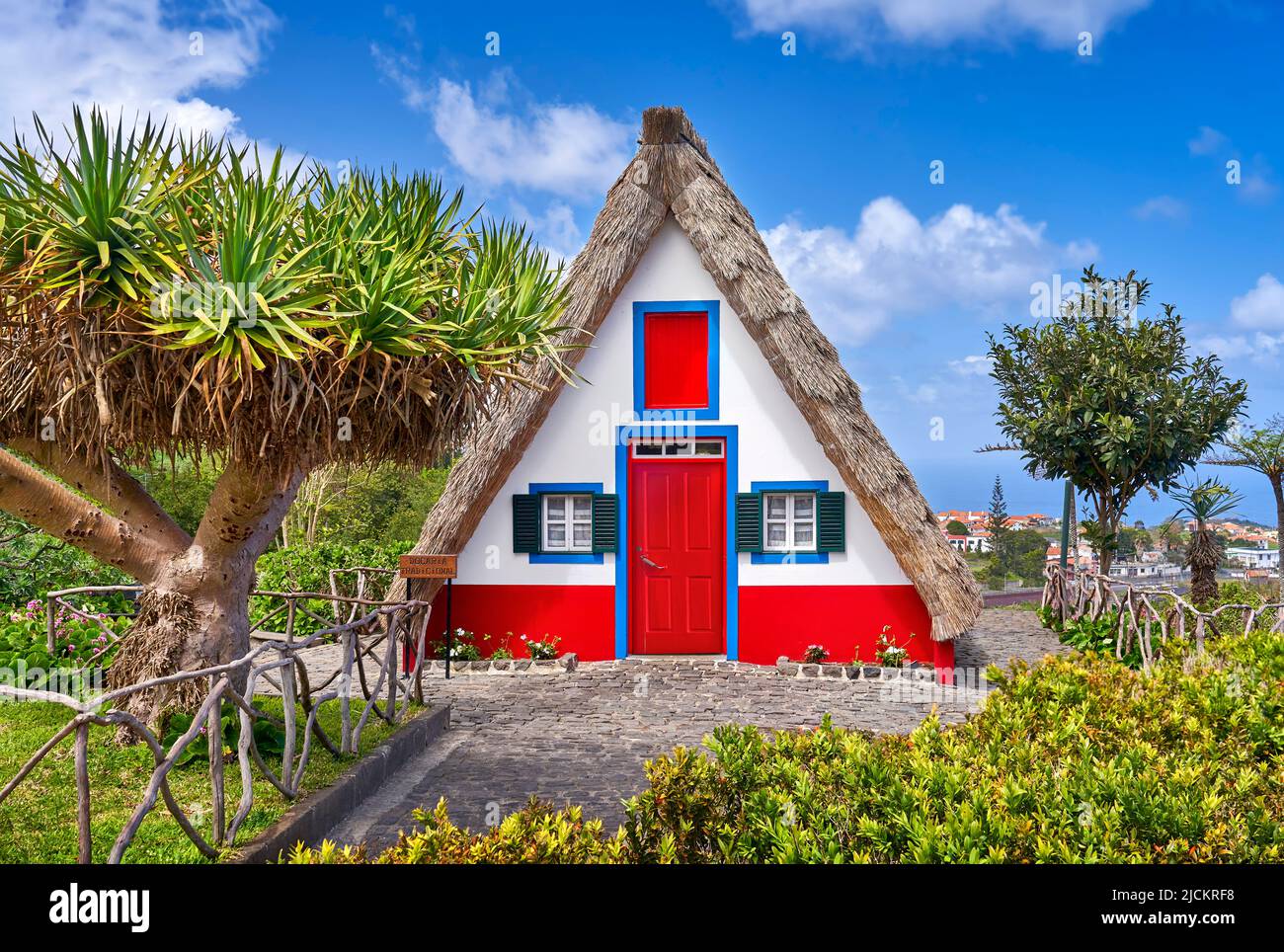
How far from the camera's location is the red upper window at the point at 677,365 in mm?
10438

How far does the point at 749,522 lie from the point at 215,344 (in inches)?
265

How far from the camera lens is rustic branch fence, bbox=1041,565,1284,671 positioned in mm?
8430

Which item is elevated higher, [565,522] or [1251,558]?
[565,522]

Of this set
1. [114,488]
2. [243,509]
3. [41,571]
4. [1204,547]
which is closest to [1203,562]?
[1204,547]

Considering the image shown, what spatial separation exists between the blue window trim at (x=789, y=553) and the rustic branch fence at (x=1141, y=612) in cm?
341

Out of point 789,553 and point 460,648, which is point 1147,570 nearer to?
point 789,553

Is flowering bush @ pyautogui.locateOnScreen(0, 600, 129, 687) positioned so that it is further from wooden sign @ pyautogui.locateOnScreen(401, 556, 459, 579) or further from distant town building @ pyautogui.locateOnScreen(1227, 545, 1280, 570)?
distant town building @ pyautogui.locateOnScreen(1227, 545, 1280, 570)

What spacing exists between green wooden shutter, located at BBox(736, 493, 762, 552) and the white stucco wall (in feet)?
0.39

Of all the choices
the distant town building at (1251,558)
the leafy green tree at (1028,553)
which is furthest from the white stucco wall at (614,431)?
the leafy green tree at (1028,553)

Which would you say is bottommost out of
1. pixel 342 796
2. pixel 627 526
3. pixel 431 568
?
pixel 342 796

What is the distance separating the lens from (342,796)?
5281 millimetres

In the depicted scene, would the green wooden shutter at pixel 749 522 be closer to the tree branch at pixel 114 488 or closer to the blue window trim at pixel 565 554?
the blue window trim at pixel 565 554
